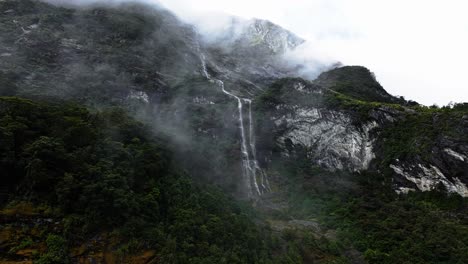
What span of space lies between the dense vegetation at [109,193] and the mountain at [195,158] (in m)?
0.09

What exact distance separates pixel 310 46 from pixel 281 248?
7991cm

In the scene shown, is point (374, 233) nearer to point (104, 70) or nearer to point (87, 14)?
point (104, 70)

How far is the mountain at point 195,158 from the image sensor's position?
63.7 ft

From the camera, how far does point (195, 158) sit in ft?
112

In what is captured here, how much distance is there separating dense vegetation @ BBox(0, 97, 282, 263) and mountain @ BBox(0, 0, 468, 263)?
0.30 feet

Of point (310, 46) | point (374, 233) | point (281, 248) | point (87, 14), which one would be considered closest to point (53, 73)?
point (87, 14)

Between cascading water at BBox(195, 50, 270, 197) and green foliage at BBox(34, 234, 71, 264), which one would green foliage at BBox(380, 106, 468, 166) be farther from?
green foliage at BBox(34, 234, 71, 264)

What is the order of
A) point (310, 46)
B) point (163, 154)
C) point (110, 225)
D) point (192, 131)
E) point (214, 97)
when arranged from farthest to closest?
point (310, 46), point (214, 97), point (192, 131), point (163, 154), point (110, 225)

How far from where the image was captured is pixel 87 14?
5984 cm

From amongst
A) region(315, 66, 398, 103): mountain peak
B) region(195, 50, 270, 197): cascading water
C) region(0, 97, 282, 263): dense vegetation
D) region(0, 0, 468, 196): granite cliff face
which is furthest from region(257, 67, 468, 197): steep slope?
region(0, 97, 282, 263): dense vegetation

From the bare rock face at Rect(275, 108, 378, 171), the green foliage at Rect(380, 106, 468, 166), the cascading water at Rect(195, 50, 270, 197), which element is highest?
the green foliage at Rect(380, 106, 468, 166)

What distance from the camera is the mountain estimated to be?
19.4 metres

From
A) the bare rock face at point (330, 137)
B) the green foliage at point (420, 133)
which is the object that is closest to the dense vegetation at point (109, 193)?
the bare rock face at point (330, 137)

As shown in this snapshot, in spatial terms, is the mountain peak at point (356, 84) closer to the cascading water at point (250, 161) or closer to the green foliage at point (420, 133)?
the green foliage at point (420, 133)
